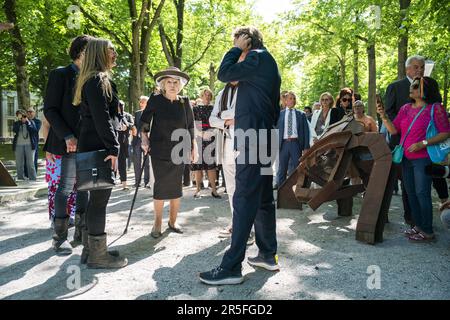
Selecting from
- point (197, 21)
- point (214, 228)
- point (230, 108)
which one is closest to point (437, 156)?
point (230, 108)

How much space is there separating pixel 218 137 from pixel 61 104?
184 cm

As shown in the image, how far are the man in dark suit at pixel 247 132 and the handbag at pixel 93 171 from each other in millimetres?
1229

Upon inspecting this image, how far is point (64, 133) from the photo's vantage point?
4.42 m

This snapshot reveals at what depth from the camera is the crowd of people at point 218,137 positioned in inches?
142

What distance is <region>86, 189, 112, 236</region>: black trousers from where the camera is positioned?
3.99 metres

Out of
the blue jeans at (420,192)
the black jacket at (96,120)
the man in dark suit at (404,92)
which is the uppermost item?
the man in dark suit at (404,92)

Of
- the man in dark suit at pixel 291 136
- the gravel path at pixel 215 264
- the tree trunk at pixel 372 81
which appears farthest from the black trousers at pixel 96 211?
the tree trunk at pixel 372 81

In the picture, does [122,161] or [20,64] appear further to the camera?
[20,64]

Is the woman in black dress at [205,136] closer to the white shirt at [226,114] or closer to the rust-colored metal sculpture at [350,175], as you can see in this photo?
the rust-colored metal sculpture at [350,175]

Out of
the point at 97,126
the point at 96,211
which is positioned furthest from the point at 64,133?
the point at 96,211

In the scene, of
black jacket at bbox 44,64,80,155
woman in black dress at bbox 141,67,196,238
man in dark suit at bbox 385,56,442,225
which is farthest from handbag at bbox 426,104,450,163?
black jacket at bbox 44,64,80,155

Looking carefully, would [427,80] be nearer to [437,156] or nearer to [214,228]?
[437,156]

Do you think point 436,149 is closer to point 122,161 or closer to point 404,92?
point 404,92
